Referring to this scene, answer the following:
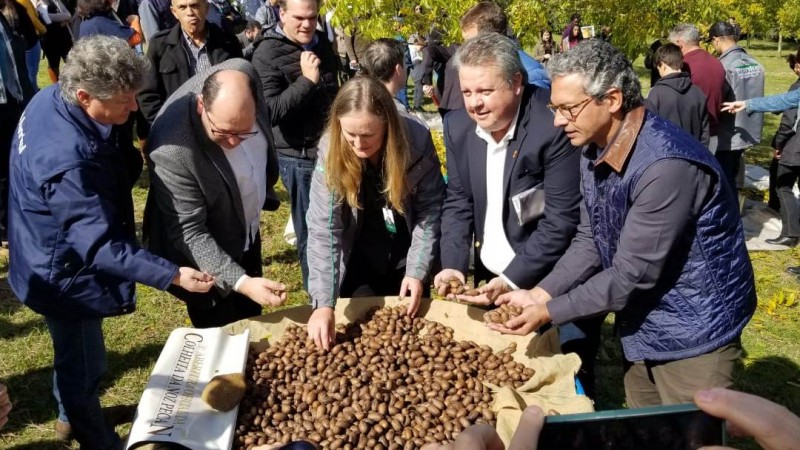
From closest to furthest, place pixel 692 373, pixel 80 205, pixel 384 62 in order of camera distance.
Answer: pixel 692 373 < pixel 80 205 < pixel 384 62

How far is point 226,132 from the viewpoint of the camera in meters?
3.22

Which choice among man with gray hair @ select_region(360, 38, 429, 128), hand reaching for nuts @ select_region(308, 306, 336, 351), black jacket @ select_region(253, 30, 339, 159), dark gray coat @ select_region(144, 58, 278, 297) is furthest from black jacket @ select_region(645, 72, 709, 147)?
hand reaching for nuts @ select_region(308, 306, 336, 351)

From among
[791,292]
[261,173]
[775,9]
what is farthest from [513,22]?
[775,9]

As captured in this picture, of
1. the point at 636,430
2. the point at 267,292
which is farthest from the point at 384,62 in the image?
the point at 636,430

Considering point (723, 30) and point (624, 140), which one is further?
point (723, 30)

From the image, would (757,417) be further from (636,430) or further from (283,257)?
(283,257)

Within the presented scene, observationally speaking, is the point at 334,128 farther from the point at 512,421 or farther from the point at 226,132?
the point at 512,421

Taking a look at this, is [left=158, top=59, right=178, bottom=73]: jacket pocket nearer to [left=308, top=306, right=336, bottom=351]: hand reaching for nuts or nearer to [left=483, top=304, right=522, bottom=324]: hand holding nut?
[left=308, top=306, right=336, bottom=351]: hand reaching for nuts

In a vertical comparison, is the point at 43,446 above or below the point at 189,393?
below

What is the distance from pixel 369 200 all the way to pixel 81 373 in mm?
1687

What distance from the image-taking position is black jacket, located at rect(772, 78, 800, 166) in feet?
21.5

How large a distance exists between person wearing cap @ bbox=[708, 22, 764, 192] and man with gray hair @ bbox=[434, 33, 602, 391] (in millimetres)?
4498

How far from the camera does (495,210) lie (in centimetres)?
346

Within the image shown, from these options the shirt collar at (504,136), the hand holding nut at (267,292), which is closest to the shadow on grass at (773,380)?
the shirt collar at (504,136)
